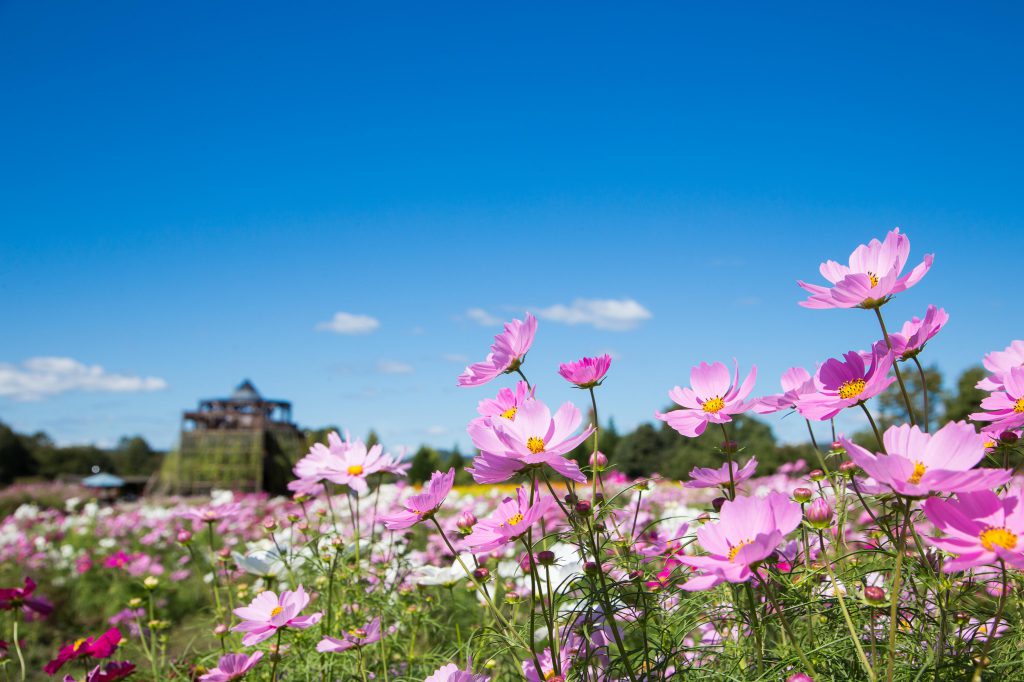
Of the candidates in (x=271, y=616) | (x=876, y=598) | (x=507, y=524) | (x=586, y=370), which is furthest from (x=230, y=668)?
(x=876, y=598)

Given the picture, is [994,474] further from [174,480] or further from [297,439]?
[297,439]

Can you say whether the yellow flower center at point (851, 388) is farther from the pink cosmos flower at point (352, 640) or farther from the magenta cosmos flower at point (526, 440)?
the pink cosmos flower at point (352, 640)

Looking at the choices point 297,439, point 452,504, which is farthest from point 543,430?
point 297,439

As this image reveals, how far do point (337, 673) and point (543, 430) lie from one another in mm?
1018

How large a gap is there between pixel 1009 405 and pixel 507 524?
2.22 ft

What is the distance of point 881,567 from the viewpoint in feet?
3.90

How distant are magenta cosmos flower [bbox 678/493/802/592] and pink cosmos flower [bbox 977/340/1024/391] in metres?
0.49

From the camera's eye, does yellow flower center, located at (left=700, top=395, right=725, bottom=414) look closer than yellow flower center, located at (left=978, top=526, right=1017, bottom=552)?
No

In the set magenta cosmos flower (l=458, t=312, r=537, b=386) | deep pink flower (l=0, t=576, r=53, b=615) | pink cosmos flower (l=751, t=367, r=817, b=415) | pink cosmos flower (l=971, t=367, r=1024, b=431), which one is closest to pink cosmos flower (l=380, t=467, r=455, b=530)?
magenta cosmos flower (l=458, t=312, r=537, b=386)

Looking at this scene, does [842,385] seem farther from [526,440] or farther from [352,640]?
[352,640]

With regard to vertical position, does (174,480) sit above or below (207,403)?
below

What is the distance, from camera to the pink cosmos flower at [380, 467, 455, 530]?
0.98 metres

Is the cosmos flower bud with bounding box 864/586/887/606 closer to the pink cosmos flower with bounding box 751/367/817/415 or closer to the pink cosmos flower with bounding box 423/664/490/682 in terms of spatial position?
the pink cosmos flower with bounding box 751/367/817/415

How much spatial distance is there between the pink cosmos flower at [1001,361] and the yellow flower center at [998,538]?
1.44 ft
